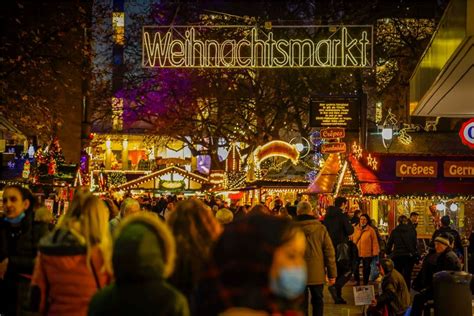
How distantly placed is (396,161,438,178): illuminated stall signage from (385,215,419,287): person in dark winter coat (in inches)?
74.6

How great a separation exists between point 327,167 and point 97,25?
797 centimetres

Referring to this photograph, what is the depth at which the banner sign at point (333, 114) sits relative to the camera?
29.2m

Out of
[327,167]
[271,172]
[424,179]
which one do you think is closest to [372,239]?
[424,179]

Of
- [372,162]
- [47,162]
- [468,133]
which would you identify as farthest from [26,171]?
[468,133]

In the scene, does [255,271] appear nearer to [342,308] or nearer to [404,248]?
[342,308]

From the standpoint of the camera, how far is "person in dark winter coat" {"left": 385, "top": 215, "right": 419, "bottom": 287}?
19281 millimetres

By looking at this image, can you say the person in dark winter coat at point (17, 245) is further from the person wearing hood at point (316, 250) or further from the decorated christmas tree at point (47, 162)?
the decorated christmas tree at point (47, 162)

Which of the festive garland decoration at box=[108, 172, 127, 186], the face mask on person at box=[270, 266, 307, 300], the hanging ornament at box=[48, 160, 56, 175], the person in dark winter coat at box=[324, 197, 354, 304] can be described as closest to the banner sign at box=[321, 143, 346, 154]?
the hanging ornament at box=[48, 160, 56, 175]

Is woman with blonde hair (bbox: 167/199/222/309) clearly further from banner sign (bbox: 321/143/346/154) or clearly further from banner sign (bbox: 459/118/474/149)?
banner sign (bbox: 321/143/346/154)

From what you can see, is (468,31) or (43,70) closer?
(468,31)

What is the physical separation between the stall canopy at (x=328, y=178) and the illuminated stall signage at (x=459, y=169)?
21.3 ft

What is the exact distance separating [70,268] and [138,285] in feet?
6.94

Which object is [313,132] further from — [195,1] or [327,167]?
[327,167]

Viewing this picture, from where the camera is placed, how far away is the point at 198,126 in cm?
4556
